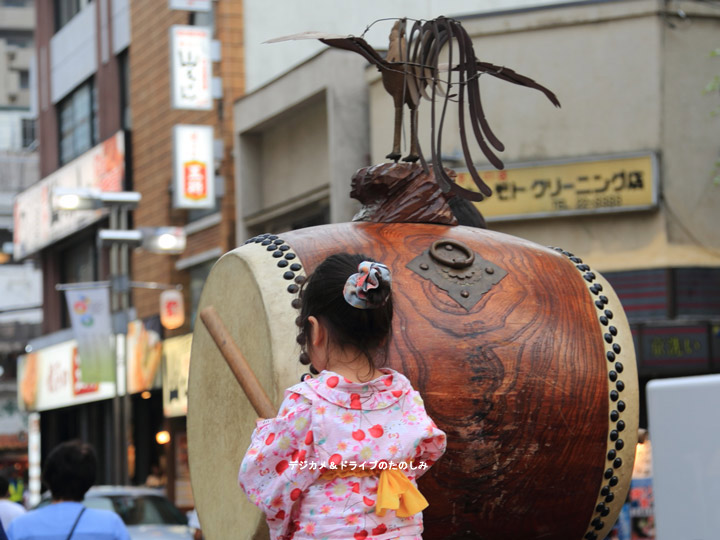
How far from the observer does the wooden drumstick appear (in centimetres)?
331

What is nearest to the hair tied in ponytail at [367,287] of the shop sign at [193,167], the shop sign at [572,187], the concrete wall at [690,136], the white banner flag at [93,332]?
the shop sign at [572,187]

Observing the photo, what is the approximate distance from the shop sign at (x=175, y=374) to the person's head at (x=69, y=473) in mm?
15092

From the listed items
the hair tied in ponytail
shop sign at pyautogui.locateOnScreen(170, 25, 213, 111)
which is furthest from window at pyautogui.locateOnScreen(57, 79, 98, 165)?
the hair tied in ponytail

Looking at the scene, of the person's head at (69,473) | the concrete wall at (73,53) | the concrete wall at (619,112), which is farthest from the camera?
the concrete wall at (73,53)

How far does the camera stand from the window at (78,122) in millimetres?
27281

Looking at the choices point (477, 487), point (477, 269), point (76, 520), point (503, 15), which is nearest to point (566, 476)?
point (477, 487)

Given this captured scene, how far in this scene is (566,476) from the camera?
3.66 meters

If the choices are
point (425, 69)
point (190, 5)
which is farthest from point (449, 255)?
point (190, 5)

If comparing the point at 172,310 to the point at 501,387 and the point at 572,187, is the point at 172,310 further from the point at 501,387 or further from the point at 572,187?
the point at 501,387

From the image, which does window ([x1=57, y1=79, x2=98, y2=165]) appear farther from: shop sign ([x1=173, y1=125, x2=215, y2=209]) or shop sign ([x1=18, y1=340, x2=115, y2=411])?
shop sign ([x1=173, y1=125, x2=215, y2=209])

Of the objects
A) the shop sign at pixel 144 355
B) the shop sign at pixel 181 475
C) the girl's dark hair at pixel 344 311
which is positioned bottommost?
the shop sign at pixel 181 475

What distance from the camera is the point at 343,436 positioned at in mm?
2816

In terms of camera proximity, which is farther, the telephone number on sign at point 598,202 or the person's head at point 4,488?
the telephone number on sign at point 598,202

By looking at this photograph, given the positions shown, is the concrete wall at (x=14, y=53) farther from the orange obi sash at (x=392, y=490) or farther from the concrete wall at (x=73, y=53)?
the orange obi sash at (x=392, y=490)
